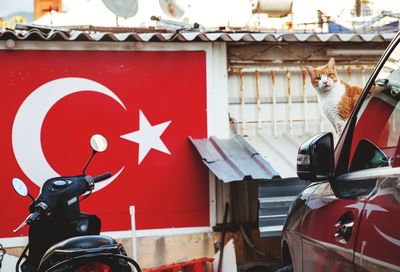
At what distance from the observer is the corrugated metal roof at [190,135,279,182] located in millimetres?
8000

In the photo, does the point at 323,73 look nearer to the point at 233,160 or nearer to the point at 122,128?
the point at 233,160

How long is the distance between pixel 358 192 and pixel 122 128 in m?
6.41

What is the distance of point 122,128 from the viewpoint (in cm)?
877

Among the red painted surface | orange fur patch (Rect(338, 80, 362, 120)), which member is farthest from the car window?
the red painted surface

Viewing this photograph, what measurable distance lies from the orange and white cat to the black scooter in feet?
11.2

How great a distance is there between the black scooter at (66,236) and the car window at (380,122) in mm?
1801

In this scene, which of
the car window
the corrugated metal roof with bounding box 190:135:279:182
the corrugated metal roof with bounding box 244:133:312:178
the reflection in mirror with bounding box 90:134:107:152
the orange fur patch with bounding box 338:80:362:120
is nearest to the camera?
the car window

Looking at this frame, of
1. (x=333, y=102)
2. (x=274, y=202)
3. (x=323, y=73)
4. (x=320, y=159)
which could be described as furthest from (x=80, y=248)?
(x=274, y=202)

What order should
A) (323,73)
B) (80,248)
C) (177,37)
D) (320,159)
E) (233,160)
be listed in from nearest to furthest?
(320,159) → (80,248) → (323,73) → (233,160) → (177,37)

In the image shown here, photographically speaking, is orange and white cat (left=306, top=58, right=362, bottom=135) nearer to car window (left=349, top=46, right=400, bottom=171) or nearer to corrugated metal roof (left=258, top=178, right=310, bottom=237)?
corrugated metal roof (left=258, top=178, right=310, bottom=237)

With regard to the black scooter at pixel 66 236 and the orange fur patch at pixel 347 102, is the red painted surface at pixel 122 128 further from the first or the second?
the black scooter at pixel 66 236


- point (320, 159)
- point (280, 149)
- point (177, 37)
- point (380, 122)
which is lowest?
point (280, 149)

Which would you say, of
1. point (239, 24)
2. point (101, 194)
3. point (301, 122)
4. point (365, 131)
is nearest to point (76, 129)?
point (101, 194)

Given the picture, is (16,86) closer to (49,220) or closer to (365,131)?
(49,220)
